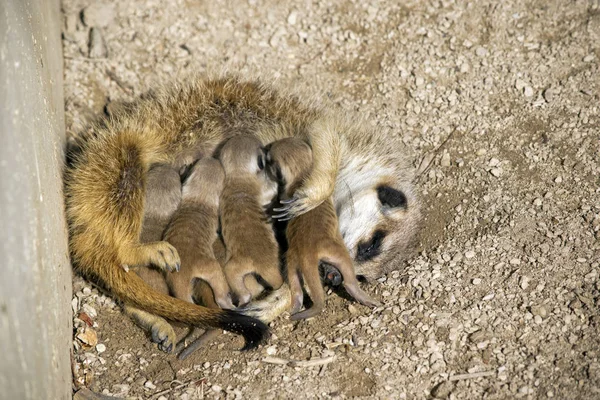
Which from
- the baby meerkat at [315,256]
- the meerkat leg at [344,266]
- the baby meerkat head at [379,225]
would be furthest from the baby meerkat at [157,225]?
the baby meerkat head at [379,225]

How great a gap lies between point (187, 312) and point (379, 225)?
119cm

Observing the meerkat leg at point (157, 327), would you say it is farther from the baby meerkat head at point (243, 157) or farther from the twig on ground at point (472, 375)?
the twig on ground at point (472, 375)

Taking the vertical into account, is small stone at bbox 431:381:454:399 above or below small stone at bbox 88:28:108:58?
below

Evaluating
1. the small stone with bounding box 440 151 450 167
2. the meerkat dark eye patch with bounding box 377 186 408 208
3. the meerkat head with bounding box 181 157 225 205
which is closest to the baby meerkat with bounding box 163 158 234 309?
the meerkat head with bounding box 181 157 225 205

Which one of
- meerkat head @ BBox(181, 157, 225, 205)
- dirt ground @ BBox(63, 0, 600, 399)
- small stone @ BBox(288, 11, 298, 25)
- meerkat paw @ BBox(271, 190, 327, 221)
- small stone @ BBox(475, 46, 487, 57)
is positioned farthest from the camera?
small stone @ BBox(288, 11, 298, 25)

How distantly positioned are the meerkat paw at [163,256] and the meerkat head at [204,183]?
0.37 metres

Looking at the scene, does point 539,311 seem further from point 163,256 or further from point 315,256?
point 163,256

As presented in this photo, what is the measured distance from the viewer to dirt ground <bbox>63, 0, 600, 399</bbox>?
3.13 metres

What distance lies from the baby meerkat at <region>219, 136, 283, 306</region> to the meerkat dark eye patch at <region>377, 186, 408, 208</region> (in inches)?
24.1

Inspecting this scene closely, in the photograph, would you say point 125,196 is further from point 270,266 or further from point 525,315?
point 525,315

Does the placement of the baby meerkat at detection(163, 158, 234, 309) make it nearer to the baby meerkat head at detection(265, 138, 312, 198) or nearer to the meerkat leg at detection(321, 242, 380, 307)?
the baby meerkat head at detection(265, 138, 312, 198)

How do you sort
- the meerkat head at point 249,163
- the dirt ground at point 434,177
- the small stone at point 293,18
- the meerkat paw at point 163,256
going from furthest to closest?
the small stone at point 293,18 → the meerkat head at point 249,163 → the meerkat paw at point 163,256 → the dirt ground at point 434,177

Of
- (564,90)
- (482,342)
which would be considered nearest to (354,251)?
(482,342)

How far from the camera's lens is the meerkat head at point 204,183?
11.8 ft
